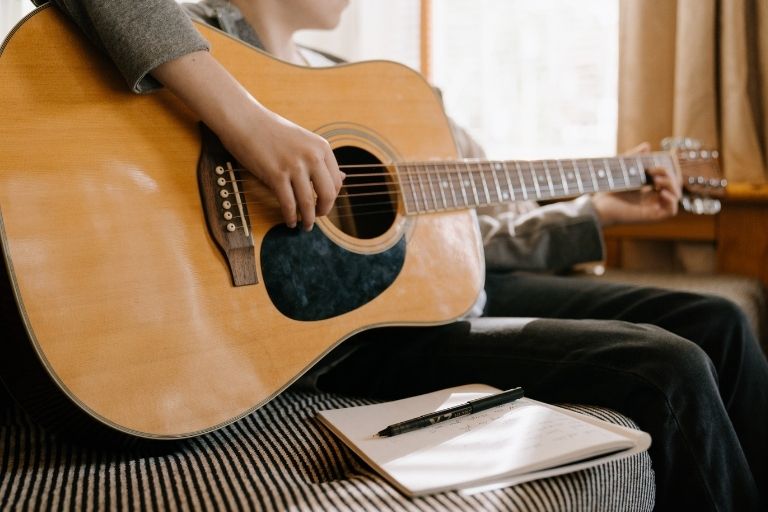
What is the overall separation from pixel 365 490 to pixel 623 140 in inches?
54.4

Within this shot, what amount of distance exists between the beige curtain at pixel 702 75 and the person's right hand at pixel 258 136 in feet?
3.75

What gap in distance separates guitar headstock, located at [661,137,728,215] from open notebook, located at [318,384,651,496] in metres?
0.91

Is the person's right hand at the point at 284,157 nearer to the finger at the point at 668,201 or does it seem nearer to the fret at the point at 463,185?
the fret at the point at 463,185

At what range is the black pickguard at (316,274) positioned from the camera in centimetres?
80

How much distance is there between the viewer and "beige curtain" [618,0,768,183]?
4.98 feet

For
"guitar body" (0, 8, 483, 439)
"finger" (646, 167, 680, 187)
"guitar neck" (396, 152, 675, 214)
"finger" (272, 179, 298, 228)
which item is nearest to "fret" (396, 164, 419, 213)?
"guitar neck" (396, 152, 675, 214)

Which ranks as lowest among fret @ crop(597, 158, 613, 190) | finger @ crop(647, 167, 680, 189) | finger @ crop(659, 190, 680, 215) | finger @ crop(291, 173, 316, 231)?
finger @ crop(659, 190, 680, 215)

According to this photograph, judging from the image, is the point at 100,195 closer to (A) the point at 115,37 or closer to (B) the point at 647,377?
(A) the point at 115,37

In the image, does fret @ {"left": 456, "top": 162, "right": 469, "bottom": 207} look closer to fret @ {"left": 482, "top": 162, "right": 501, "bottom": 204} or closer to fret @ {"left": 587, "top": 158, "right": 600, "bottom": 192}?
fret @ {"left": 482, "top": 162, "right": 501, "bottom": 204}

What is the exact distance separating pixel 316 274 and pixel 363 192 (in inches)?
7.2

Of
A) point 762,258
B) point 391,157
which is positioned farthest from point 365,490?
point 762,258

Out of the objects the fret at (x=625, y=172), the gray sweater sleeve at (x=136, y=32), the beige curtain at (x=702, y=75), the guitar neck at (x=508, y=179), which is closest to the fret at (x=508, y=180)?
the guitar neck at (x=508, y=179)

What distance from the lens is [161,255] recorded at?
0.71 metres

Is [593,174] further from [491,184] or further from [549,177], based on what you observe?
[491,184]
